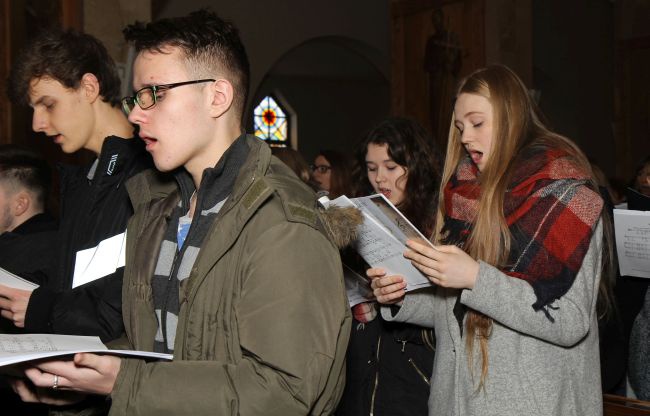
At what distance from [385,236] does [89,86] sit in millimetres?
1319

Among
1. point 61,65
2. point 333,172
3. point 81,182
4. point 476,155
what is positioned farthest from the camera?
point 333,172

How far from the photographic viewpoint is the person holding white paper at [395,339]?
3.00 meters

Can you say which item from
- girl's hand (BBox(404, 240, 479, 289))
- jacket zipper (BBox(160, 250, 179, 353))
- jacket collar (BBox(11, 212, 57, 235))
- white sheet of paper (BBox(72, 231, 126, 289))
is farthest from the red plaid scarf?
jacket collar (BBox(11, 212, 57, 235))

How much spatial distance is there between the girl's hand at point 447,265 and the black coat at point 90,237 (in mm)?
941

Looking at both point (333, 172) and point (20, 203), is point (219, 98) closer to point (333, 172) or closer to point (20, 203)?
point (20, 203)

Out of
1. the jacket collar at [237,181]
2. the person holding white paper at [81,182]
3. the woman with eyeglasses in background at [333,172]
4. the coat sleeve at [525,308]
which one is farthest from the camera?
the woman with eyeglasses in background at [333,172]

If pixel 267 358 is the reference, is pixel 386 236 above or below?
above

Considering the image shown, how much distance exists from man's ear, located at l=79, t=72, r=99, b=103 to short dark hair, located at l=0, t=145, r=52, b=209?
36.3 inches

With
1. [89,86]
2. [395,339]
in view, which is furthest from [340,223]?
[89,86]

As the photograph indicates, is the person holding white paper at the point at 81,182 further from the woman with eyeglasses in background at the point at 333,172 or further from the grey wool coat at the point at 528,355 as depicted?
the woman with eyeglasses in background at the point at 333,172

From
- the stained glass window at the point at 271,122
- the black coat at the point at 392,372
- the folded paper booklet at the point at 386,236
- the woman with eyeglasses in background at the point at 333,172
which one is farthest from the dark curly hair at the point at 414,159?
the stained glass window at the point at 271,122

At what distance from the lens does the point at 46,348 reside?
1755 mm


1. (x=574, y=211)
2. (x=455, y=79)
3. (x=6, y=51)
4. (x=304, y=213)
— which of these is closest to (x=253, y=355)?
(x=304, y=213)

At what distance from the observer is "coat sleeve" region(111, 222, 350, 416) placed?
5.53 ft
